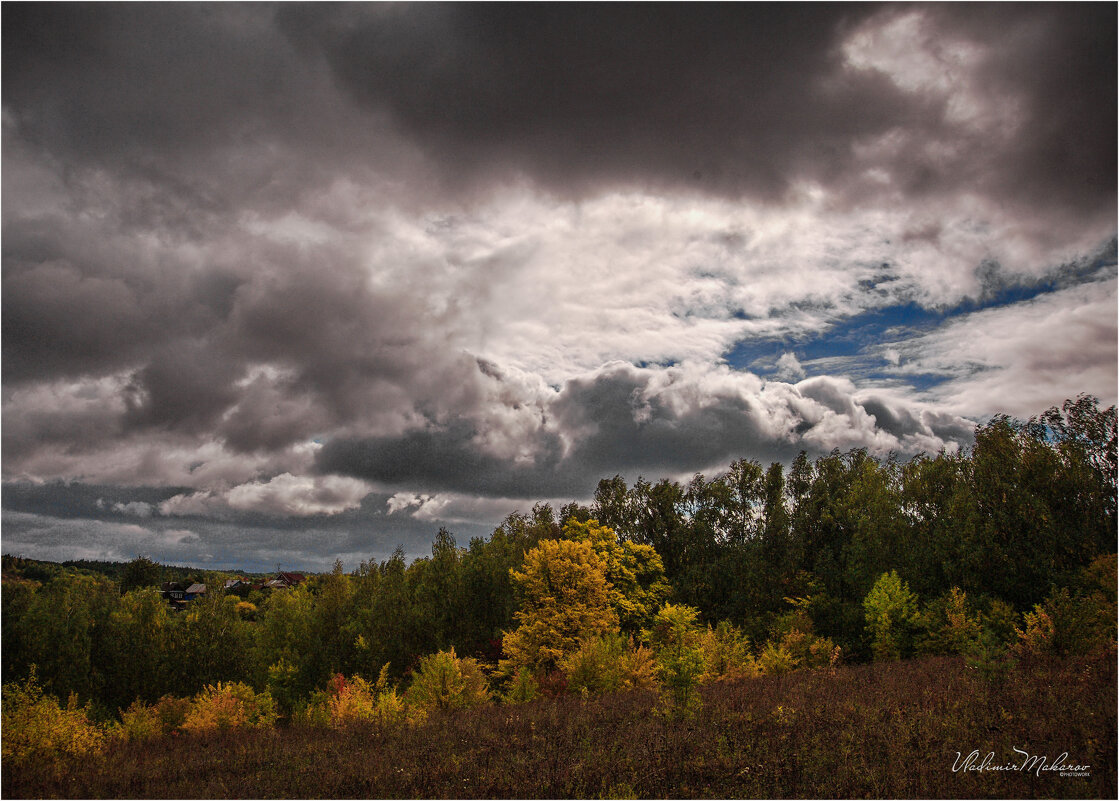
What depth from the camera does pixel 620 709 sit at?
1758 centimetres

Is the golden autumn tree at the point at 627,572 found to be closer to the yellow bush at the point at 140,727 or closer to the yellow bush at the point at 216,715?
the yellow bush at the point at 216,715

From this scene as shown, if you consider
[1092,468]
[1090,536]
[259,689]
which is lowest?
[259,689]

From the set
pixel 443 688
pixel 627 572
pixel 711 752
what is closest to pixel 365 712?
pixel 443 688

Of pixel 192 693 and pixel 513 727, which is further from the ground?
pixel 513 727

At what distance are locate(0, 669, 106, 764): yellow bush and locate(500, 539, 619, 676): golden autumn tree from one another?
20038mm

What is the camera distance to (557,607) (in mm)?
32719

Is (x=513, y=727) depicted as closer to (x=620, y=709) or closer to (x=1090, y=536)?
(x=620, y=709)

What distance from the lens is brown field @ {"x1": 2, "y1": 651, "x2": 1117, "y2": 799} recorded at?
10.5 meters

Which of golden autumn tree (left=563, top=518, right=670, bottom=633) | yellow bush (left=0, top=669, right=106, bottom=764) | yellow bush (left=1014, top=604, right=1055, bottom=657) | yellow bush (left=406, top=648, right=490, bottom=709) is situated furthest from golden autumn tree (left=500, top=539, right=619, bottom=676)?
yellow bush (left=0, top=669, right=106, bottom=764)

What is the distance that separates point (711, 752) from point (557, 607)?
69.8 feet

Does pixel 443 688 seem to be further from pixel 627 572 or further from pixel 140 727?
pixel 627 572

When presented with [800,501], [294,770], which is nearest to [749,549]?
[800,501]

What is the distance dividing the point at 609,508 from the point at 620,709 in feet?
108

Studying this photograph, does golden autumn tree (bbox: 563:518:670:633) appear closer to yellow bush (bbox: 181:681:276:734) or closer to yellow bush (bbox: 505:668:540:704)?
yellow bush (bbox: 505:668:540:704)
